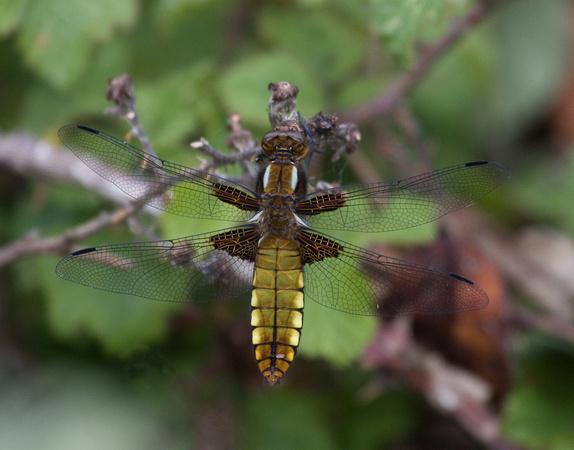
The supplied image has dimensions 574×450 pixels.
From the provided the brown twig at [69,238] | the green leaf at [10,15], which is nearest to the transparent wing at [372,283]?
the brown twig at [69,238]

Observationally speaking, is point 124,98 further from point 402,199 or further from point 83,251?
point 402,199

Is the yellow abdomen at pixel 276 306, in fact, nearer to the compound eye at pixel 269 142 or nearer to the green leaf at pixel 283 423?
the compound eye at pixel 269 142

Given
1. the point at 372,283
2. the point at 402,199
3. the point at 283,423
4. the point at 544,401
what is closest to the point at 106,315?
the point at 283,423

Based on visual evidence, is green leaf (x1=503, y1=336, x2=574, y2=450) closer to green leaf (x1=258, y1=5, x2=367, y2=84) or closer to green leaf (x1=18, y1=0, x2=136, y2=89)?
green leaf (x1=258, y1=5, x2=367, y2=84)

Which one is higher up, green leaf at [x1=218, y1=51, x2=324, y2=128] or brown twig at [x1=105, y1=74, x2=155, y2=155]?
green leaf at [x1=218, y1=51, x2=324, y2=128]

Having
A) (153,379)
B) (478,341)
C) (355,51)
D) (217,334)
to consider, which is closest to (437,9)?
(355,51)

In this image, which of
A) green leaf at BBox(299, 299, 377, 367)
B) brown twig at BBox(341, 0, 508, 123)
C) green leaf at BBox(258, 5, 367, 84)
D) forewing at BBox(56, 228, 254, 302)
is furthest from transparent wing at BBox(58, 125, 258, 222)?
green leaf at BBox(258, 5, 367, 84)

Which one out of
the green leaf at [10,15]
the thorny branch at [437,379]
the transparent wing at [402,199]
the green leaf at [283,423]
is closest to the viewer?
the transparent wing at [402,199]
